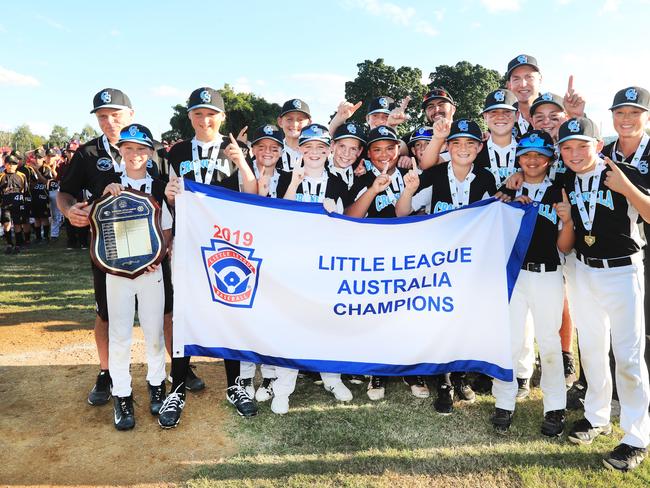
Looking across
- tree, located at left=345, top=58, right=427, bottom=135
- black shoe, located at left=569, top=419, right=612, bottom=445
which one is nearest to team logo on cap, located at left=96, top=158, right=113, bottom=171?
black shoe, located at left=569, top=419, right=612, bottom=445

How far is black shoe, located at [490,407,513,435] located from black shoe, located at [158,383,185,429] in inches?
129

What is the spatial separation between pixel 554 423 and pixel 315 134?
3.90 metres

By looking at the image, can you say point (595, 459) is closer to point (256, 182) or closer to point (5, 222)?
point (256, 182)

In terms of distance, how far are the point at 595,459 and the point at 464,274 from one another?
80.2 inches

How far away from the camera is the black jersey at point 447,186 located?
A: 503cm

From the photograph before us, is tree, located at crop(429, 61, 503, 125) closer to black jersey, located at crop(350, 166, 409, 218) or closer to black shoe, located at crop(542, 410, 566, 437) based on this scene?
black jersey, located at crop(350, 166, 409, 218)

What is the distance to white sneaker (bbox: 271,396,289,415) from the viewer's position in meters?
5.03

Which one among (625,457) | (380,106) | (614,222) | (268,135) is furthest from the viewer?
(380,106)

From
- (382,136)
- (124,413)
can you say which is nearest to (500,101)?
(382,136)

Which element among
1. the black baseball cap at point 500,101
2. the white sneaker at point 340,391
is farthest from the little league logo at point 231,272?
the black baseball cap at point 500,101

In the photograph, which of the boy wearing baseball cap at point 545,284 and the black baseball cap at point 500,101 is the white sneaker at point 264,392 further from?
the black baseball cap at point 500,101

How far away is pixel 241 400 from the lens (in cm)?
507

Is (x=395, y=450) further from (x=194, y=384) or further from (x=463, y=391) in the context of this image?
(x=194, y=384)

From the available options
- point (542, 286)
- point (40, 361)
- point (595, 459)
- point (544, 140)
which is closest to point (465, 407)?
point (595, 459)
